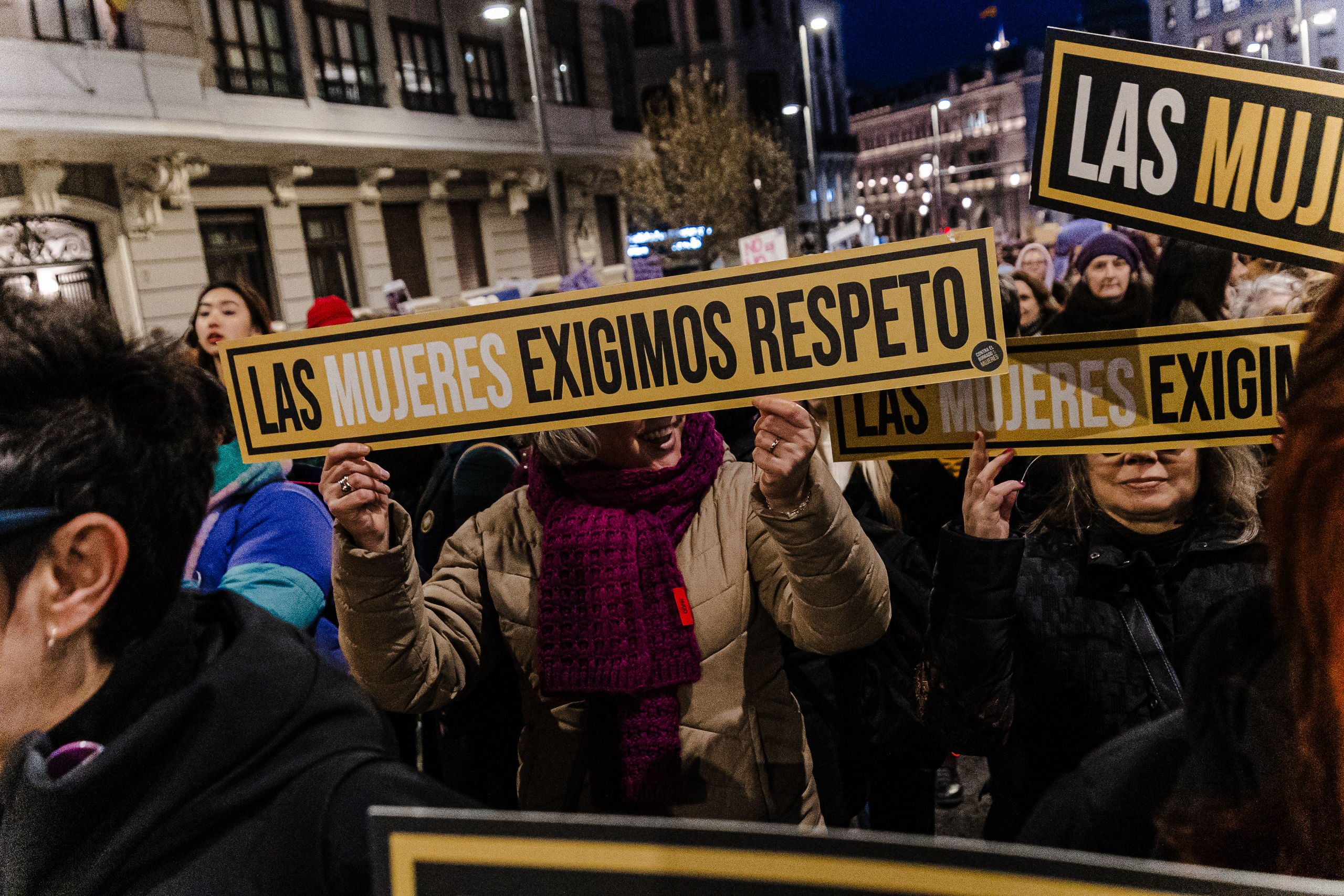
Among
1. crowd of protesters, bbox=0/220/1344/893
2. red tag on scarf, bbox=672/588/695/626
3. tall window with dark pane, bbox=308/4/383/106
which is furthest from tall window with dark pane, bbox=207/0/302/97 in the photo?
red tag on scarf, bbox=672/588/695/626

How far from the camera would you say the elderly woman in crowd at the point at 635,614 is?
1635 mm

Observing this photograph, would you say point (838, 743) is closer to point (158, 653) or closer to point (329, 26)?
point (158, 653)

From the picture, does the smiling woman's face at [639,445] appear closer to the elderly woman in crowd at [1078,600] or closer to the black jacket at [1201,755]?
the elderly woman in crowd at [1078,600]

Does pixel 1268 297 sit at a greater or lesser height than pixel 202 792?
greater

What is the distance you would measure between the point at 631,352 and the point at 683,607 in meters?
0.62

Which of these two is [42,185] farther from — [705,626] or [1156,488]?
[1156,488]

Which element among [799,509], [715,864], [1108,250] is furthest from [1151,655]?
[1108,250]

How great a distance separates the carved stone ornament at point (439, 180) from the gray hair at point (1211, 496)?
15.3 meters

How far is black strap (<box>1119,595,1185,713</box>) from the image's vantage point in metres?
1.68

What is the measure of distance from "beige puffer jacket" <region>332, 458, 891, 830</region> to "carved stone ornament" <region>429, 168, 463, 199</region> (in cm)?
1497

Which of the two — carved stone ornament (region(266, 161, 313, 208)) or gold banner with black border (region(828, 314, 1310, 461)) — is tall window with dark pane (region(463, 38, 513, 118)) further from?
gold banner with black border (region(828, 314, 1310, 461))

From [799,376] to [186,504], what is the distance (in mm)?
803

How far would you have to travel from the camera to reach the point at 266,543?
6.84 ft

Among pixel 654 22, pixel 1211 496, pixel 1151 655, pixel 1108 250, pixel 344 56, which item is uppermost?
pixel 654 22
